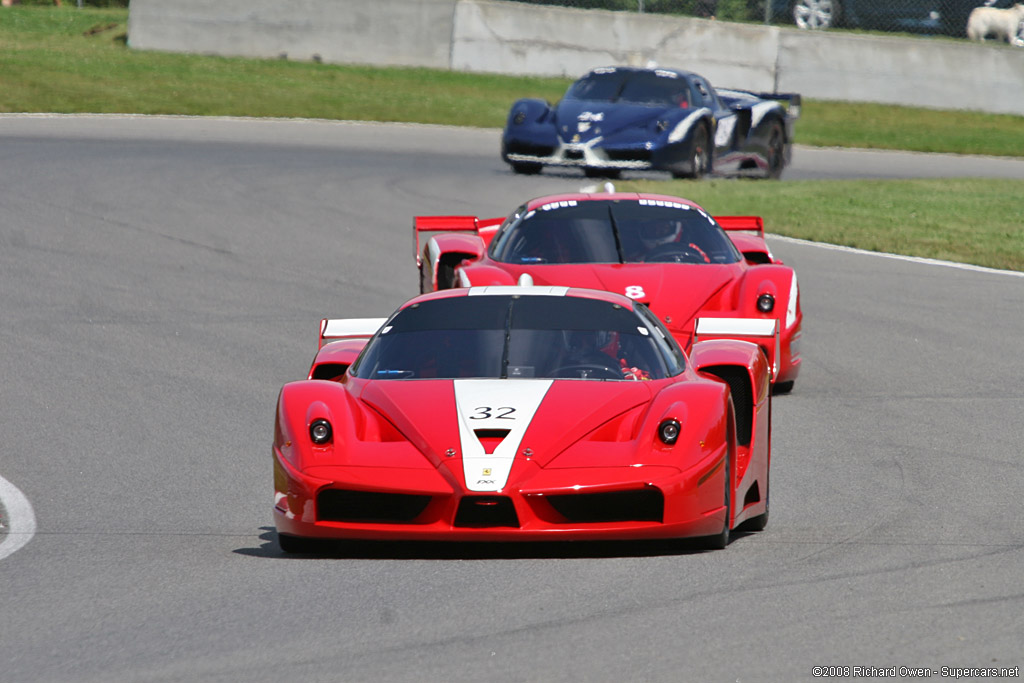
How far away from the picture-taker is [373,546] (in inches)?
263

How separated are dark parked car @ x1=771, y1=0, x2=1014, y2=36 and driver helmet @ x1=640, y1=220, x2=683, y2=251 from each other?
20.9m

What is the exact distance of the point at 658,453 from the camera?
21.0 feet

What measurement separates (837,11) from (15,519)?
26.5 m

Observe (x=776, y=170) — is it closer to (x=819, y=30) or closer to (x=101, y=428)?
(x=819, y=30)

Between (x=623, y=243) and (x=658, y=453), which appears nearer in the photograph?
(x=658, y=453)

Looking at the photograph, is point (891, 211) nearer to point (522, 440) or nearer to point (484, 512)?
point (522, 440)

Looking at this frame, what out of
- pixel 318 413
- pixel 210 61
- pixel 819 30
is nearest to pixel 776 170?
pixel 819 30

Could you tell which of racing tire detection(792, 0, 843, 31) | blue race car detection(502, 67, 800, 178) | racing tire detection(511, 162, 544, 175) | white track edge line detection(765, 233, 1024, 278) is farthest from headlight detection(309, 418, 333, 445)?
racing tire detection(792, 0, 843, 31)

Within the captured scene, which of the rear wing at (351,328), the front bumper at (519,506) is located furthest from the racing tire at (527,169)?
the front bumper at (519,506)

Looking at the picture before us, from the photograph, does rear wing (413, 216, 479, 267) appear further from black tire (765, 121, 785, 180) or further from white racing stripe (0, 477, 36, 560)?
black tire (765, 121, 785, 180)

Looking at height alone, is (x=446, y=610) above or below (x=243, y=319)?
above

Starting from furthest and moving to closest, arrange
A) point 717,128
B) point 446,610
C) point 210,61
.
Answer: point 210,61 → point 717,128 → point 446,610

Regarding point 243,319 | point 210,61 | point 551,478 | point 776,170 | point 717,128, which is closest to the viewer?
point 551,478

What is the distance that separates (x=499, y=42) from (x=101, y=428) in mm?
22954
